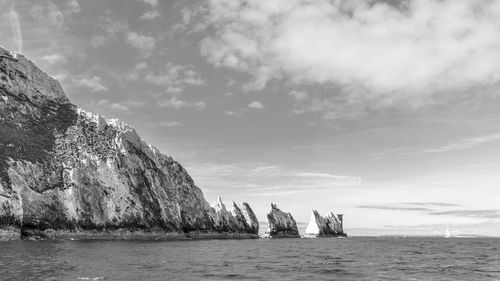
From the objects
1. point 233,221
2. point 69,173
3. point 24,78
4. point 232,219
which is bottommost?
point 233,221

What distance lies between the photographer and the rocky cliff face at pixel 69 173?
80.6 metres

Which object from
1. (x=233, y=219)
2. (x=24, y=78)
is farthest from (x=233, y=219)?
(x=24, y=78)

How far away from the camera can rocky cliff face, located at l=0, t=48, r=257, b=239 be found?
80625 millimetres

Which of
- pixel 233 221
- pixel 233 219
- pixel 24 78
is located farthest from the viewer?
pixel 233 219

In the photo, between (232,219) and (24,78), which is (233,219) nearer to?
(232,219)

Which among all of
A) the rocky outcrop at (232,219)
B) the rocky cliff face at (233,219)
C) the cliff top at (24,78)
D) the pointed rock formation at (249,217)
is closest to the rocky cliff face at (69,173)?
the cliff top at (24,78)

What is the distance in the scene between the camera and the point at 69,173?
93562 mm

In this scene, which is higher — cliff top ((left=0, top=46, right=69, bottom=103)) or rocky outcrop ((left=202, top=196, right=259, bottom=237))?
cliff top ((left=0, top=46, right=69, bottom=103))

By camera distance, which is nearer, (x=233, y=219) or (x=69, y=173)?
(x=69, y=173)

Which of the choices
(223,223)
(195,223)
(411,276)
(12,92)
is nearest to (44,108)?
(12,92)

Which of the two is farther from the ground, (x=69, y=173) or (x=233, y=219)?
(x=69, y=173)

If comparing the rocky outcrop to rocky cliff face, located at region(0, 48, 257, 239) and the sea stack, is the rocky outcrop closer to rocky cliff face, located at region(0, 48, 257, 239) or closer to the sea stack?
the sea stack

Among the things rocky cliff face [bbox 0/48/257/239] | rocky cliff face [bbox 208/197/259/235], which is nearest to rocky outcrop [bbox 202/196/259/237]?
rocky cliff face [bbox 208/197/259/235]

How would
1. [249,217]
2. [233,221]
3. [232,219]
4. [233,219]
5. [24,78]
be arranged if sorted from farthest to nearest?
1. [249,217]
2. [233,219]
3. [233,221]
4. [232,219]
5. [24,78]
